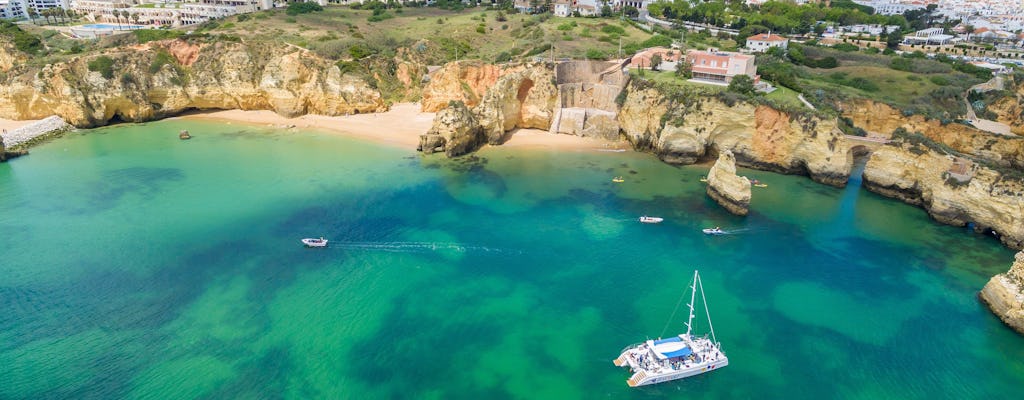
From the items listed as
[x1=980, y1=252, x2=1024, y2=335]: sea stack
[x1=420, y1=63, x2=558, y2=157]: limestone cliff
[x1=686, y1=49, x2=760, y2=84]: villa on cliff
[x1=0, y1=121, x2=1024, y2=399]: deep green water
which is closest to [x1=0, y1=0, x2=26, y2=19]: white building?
[x1=0, y1=121, x2=1024, y2=399]: deep green water

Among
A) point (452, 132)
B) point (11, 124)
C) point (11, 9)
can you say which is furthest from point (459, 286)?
point (11, 9)

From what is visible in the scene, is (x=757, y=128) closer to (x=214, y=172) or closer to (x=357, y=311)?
(x=357, y=311)

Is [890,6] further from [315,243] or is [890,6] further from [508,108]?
[315,243]

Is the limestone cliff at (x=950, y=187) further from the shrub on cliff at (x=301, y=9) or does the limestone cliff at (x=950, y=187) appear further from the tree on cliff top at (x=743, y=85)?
the shrub on cliff at (x=301, y=9)

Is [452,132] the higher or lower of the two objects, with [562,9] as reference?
lower

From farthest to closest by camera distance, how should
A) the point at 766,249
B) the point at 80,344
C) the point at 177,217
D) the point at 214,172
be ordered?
the point at 214,172 → the point at 177,217 → the point at 766,249 → the point at 80,344

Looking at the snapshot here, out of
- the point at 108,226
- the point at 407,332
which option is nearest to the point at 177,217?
the point at 108,226
